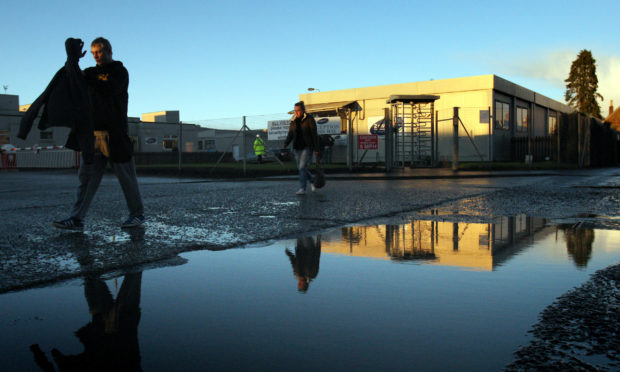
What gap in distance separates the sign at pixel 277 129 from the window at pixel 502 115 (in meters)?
16.9

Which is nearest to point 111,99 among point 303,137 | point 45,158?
point 303,137

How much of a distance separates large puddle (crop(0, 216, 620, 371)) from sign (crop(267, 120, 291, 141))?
1601 cm

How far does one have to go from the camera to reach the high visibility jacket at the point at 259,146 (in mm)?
21686

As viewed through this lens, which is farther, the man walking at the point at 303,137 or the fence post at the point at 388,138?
the fence post at the point at 388,138

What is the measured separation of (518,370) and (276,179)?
1450cm

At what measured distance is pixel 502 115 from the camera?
109ft

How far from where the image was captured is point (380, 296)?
9.78ft

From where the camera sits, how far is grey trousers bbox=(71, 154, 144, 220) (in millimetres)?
5500

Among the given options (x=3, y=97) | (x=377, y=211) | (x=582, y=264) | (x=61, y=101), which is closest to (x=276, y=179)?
(x=377, y=211)

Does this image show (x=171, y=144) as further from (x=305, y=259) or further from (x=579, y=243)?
(x=579, y=243)

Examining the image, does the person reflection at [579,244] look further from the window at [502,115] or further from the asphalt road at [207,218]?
the window at [502,115]

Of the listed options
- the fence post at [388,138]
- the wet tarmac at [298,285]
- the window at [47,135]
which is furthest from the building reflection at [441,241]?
the window at [47,135]

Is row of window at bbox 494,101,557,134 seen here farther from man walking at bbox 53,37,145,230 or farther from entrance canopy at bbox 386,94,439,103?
man walking at bbox 53,37,145,230

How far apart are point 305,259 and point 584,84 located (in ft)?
253
